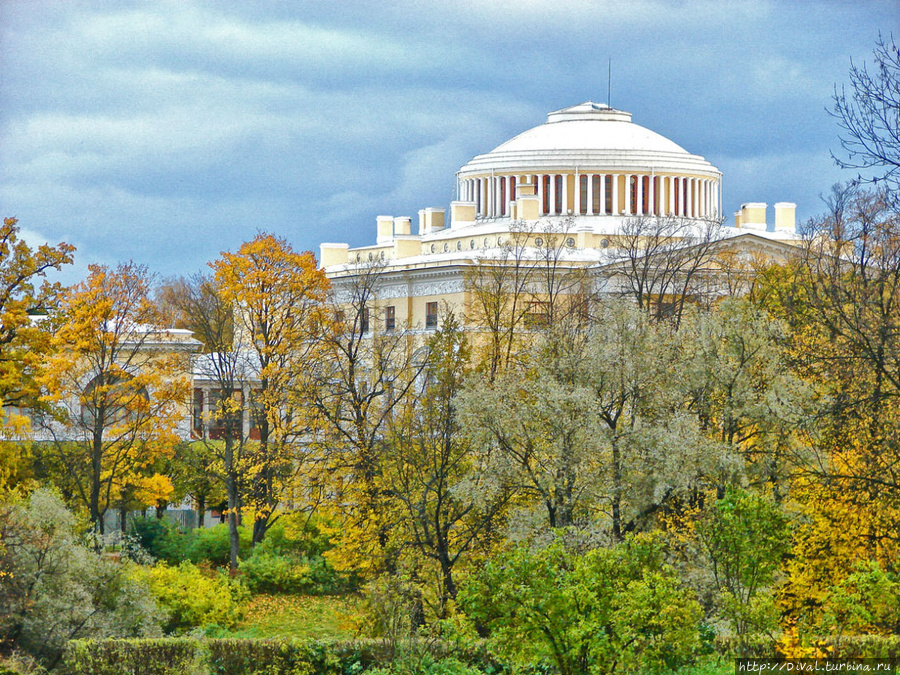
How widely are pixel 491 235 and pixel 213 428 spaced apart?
21799 mm

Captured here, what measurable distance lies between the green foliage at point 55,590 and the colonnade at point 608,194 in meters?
58.7

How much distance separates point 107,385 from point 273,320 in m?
6.91

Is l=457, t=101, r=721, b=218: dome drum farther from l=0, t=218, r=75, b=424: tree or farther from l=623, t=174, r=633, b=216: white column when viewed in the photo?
l=0, t=218, r=75, b=424: tree

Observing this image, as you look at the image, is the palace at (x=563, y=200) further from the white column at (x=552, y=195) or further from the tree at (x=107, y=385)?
the tree at (x=107, y=385)

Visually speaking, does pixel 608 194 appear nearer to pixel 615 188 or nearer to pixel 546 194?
pixel 615 188

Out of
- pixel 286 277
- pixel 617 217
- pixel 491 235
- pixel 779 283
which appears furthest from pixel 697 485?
pixel 617 217

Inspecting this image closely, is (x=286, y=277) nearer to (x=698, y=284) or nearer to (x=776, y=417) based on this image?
(x=698, y=284)

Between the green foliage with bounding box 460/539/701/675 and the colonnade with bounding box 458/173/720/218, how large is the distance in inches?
2614

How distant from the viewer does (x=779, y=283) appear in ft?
155

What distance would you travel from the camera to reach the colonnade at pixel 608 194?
3590 inches

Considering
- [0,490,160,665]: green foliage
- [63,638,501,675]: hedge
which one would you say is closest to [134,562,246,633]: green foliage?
[0,490,160,665]: green foliage

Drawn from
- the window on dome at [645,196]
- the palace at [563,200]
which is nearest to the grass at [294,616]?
the palace at [563,200]

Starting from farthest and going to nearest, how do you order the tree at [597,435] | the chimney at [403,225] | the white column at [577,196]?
the chimney at [403,225] → the white column at [577,196] → the tree at [597,435]

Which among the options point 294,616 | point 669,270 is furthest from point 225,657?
point 669,270
